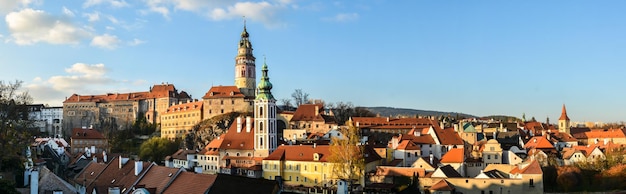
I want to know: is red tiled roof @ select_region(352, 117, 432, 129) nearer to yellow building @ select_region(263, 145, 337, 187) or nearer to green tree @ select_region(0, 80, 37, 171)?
yellow building @ select_region(263, 145, 337, 187)

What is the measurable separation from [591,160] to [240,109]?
1981 inches

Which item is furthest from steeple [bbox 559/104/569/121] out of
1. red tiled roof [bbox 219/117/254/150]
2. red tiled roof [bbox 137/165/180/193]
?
red tiled roof [bbox 137/165/180/193]

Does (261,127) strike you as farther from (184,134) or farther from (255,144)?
(184,134)

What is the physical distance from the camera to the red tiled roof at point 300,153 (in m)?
49.4

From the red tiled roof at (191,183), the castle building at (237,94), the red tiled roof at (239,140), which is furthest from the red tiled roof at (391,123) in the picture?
the red tiled roof at (191,183)

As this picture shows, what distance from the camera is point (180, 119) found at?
9269cm

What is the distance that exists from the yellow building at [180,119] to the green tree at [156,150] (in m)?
11.3

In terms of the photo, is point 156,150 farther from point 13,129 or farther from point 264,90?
point 13,129

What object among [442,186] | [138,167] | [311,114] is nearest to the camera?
[138,167]

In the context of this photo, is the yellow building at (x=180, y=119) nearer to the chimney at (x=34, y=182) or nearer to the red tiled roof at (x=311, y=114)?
the red tiled roof at (x=311, y=114)

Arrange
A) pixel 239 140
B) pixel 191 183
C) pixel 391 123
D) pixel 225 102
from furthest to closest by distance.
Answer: pixel 225 102 → pixel 391 123 → pixel 239 140 → pixel 191 183

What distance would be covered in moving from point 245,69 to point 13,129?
7054cm

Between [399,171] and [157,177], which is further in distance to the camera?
[399,171]

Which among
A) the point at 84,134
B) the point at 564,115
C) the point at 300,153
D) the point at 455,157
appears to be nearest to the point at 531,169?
the point at 455,157
